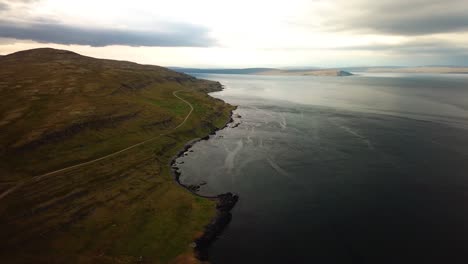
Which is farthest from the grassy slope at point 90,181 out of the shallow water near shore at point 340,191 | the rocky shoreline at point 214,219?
the shallow water near shore at point 340,191

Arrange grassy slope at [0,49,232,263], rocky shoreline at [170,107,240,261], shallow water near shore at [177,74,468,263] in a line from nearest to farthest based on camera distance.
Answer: grassy slope at [0,49,232,263], shallow water near shore at [177,74,468,263], rocky shoreline at [170,107,240,261]

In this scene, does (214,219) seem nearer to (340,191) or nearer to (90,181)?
(340,191)

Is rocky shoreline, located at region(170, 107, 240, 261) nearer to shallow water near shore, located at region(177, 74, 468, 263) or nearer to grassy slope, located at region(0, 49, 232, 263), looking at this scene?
shallow water near shore, located at region(177, 74, 468, 263)

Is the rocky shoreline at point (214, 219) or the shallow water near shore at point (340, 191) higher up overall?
the shallow water near shore at point (340, 191)

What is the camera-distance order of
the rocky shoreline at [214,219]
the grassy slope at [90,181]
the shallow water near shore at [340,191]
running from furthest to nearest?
the rocky shoreline at [214,219] < the shallow water near shore at [340,191] < the grassy slope at [90,181]

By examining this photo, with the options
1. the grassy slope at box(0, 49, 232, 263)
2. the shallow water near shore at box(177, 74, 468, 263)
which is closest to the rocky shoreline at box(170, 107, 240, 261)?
the shallow water near shore at box(177, 74, 468, 263)

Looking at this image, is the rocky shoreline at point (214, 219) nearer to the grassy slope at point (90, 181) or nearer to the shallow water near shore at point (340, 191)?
the shallow water near shore at point (340, 191)
